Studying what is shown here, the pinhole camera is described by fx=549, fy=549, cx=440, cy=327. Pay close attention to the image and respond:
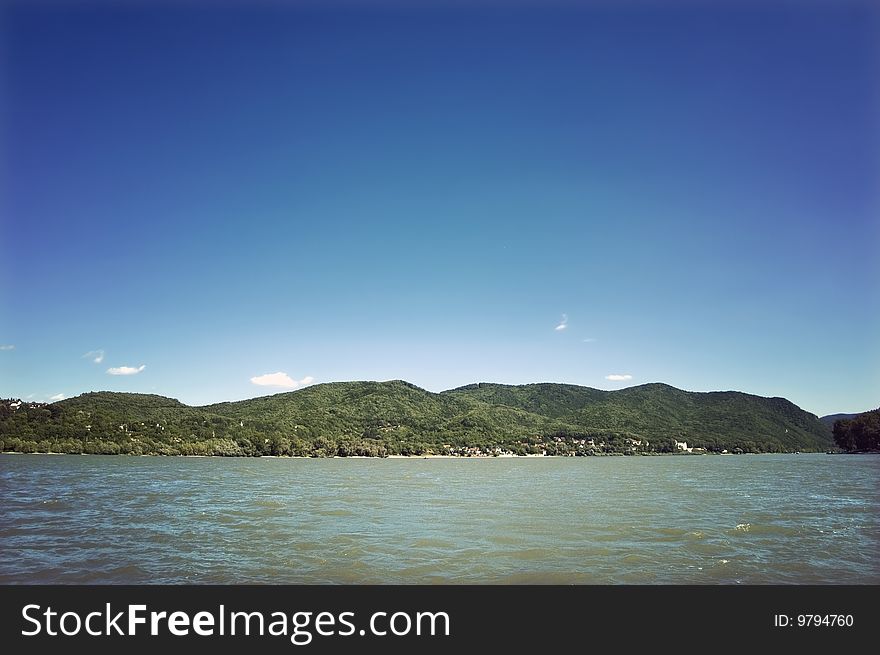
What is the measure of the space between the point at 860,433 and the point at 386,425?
4433 inches

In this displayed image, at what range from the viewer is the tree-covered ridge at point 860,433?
125 m

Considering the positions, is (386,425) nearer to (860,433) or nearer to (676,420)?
(676,420)

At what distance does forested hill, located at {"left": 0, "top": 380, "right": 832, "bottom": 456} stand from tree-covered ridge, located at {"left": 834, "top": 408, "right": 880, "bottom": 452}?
3570cm

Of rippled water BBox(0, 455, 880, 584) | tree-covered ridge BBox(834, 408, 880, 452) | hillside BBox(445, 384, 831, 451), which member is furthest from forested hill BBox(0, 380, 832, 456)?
rippled water BBox(0, 455, 880, 584)

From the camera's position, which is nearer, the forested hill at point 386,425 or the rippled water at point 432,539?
the rippled water at point 432,539

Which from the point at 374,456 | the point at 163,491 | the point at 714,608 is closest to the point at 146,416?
the point at 374,456

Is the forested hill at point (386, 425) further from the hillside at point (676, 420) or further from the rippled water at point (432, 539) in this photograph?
the rippled water at point (432, 539)

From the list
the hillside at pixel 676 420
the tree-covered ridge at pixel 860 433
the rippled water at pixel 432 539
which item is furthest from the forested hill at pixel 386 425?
the rippled water at pixel 432 539

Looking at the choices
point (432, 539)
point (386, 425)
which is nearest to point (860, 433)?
point (386, 425)

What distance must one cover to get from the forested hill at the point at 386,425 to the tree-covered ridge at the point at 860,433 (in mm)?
35697

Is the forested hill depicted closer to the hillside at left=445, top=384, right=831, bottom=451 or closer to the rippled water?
the hillside at left=445, top=384, right=831, bottom=451

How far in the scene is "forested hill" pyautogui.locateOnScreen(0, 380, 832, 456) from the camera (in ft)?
335

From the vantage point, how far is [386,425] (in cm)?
14162

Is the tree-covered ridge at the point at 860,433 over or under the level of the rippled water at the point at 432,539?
under
